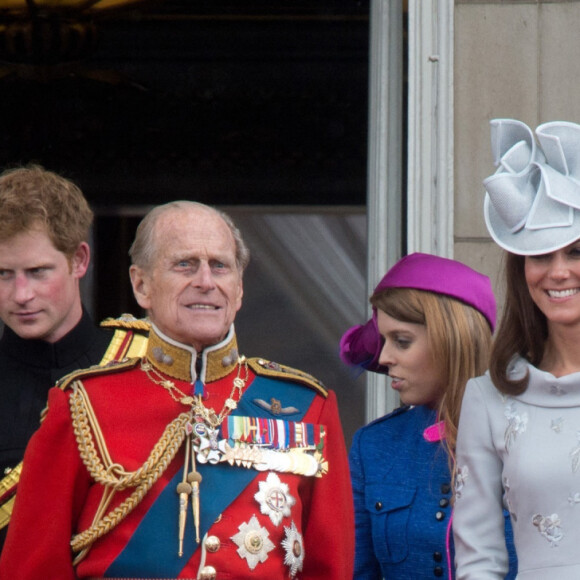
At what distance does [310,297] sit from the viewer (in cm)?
726

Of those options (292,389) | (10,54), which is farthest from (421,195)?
(10,54)

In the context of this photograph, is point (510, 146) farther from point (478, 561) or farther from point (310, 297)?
point (310, 297)

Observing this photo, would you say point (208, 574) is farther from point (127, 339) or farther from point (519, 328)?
point (127, 339)

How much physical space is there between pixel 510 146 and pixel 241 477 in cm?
82

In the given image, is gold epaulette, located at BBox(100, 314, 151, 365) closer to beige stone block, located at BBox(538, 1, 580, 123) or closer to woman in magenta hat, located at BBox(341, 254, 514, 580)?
woman in magenta hat, located at BBox(341, 254, 514, 580)

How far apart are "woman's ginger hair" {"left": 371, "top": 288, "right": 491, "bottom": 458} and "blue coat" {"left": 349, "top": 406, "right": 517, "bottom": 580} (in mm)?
92

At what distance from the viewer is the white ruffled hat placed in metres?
3.12

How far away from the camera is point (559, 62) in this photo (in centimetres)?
474

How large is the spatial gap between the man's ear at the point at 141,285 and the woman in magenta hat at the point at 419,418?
2.07 ft

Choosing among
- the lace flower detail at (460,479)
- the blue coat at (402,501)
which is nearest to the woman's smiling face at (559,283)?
the lace flower detail at (460,479)

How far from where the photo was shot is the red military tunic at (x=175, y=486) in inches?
129

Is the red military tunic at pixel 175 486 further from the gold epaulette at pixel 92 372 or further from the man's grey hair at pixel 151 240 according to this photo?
the man's grey hair at pixel 151 240

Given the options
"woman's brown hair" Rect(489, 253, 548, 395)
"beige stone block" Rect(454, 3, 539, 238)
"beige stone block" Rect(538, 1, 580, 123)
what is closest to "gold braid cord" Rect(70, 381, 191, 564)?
"woman's brown hair" Rect(489, 253, 548, 395)

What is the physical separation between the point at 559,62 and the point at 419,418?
4.28 feet
